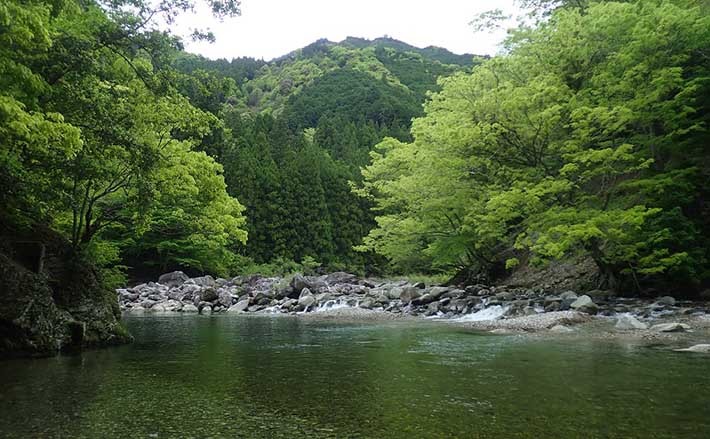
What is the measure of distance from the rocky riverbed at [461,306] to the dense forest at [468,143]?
1.51 m

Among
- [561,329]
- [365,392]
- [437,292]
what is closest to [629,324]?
[561,329]

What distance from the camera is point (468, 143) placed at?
17375 millimetres

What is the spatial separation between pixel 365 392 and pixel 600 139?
13590 mm

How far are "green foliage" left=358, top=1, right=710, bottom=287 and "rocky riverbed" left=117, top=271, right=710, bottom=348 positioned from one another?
153 cm

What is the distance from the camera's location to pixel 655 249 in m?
15.5

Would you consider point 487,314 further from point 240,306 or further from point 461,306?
point 240,306

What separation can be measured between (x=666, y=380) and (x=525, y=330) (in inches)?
236

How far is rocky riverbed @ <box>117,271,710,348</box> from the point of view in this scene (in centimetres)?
1281

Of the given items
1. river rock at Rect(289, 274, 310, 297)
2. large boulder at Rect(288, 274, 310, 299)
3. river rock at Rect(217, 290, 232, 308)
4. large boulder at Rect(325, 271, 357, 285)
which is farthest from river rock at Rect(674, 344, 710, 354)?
large boulder at Rect(325, 271, 357, 285)

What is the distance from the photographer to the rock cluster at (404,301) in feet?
48.5

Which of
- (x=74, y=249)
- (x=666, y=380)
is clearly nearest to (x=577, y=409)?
(x=666, y=380)

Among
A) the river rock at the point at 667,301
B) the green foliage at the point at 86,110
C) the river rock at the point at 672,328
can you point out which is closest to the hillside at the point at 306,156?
the green foliage at the point at 86,110

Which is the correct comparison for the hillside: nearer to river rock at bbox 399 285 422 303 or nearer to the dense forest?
the dense forest

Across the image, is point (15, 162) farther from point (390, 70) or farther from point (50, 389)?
point (390, 70)
